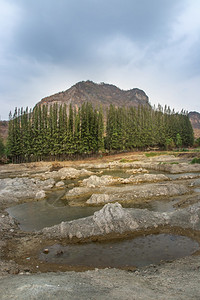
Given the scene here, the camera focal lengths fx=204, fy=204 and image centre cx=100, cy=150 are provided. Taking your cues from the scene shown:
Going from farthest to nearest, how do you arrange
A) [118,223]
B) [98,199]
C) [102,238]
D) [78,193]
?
[78,193] < [98,199] < [118,223] < [102,238]

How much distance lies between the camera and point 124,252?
1071 centimetres

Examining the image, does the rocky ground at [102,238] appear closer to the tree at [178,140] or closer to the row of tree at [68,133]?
the row of tree at [68,133]

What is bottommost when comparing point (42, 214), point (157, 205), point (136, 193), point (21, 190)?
point (42, 214)

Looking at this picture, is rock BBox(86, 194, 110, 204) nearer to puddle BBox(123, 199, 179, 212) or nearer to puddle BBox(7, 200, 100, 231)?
puddle BBox(7, 200, 100, 231)

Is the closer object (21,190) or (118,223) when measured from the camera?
(118,223)

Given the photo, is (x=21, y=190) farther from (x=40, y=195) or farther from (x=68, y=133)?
(x=68, y=133)

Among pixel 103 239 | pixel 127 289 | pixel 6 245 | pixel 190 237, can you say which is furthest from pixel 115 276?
pixel 6 245

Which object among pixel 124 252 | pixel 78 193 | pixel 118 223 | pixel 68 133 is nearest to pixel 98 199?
pixel 78 193

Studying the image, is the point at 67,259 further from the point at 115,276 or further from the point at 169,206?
the point at 169,206

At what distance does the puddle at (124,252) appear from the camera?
9.91 m

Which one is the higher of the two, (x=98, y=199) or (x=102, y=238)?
(x=98, y=199)

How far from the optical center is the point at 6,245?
11.6 m

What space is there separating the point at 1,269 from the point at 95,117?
68.9 meters

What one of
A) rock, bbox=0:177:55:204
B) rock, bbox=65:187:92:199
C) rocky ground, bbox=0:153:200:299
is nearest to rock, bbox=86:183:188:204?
rocky ground, bbox=0:153:200:299
